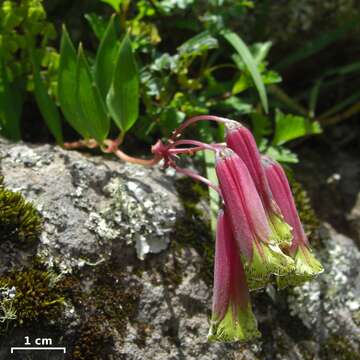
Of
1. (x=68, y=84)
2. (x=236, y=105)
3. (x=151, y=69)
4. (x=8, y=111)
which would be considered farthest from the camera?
(x=236, y=105)

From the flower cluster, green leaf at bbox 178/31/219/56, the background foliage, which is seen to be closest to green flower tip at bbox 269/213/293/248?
the flower cluster

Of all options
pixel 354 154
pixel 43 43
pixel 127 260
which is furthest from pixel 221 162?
pixel 354 154

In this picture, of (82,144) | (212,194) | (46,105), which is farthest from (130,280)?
(46,105)

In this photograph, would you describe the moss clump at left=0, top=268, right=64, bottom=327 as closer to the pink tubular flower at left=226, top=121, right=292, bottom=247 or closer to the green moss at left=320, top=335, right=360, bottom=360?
the pink tubular flower at left=226, top=121, right=292, bottom=247

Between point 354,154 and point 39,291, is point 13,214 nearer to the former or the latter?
point 39,291

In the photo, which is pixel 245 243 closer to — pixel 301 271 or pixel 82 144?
pixel 301 271

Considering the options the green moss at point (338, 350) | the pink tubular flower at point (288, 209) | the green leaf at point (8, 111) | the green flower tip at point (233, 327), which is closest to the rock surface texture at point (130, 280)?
the green moss at point (338, 350)

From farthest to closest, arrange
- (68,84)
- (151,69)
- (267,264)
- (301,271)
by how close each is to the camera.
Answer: (151,69) → (68,84) → (301,271) → (267,264)

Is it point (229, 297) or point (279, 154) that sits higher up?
point (279, 154)
